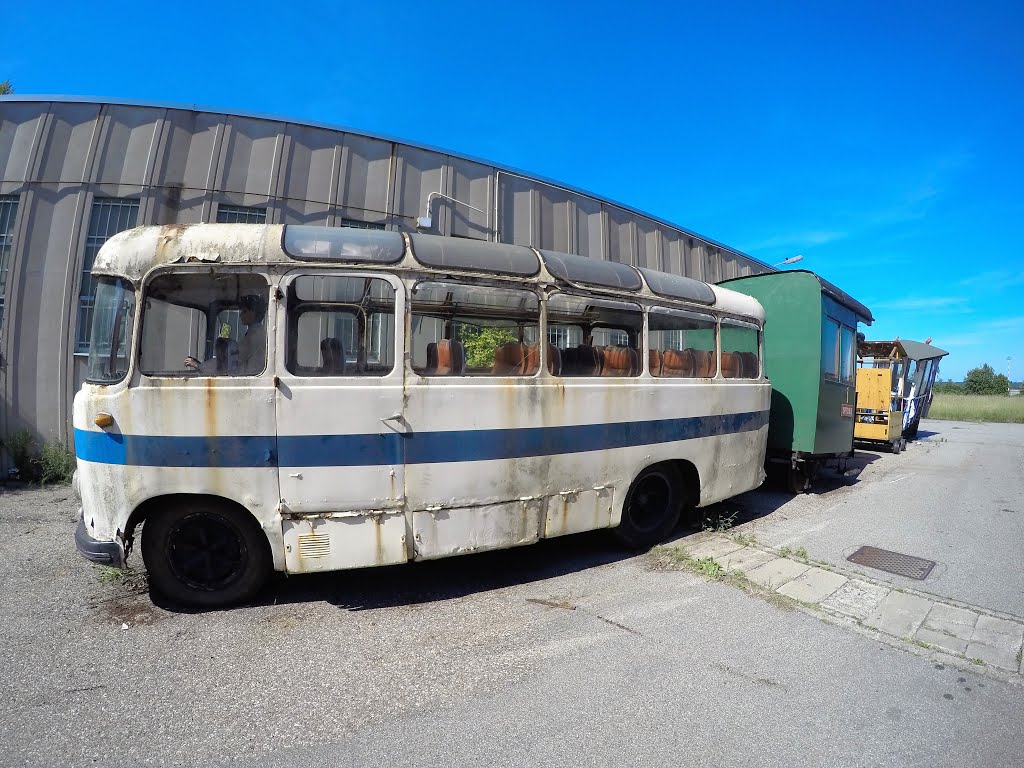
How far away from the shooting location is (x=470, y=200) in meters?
10.8

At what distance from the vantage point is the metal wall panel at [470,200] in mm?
10547

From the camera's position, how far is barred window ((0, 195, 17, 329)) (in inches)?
327

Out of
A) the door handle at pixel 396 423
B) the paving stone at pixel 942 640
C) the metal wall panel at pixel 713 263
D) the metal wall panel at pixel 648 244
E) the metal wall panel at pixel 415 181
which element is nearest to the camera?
the paving stone at pixel 942 640

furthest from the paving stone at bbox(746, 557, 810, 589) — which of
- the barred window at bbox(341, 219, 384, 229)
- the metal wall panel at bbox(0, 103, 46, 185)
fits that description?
the metal wall panel at bbox(0, 103, 46, 185)

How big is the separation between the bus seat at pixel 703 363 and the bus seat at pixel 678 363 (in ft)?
0.16

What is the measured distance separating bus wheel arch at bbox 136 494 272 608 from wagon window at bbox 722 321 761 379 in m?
4.89

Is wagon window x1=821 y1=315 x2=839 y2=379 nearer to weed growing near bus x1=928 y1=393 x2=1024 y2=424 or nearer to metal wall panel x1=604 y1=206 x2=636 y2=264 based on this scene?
metal wall panel x1=604 y1=206 x2=636 y2=264

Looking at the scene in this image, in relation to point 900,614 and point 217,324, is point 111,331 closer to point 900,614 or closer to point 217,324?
point 217,324

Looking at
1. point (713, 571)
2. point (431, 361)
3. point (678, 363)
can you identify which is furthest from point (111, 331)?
point (713, 571)

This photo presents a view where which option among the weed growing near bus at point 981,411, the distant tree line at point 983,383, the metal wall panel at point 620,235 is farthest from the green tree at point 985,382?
the metal wall panel at point 620,235

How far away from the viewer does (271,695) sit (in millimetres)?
2723

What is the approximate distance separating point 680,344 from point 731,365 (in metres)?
0.81

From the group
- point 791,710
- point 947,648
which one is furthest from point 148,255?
point 947,648

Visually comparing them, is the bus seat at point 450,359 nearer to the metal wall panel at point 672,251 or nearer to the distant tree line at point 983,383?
the metal wall panel at point 672,251
